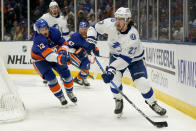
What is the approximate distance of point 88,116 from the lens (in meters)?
4.46

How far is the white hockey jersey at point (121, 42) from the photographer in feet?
13.0

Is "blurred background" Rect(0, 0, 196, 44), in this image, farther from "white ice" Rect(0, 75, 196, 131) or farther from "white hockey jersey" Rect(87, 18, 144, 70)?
"white hockey jersey" Rect(87, 18, 144, 70)

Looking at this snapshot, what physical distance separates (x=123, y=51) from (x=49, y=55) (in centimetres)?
92

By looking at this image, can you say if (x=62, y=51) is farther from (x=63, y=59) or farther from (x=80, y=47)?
(x=80, y=47)

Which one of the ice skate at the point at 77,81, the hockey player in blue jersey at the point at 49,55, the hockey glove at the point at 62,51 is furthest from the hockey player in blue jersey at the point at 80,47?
the hockey glove at the point at 62,51

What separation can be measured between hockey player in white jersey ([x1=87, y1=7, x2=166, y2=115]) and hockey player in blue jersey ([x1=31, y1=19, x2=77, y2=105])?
1.45 feet

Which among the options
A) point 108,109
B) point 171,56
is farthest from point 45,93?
point 171,56

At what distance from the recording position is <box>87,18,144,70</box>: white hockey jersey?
397cm

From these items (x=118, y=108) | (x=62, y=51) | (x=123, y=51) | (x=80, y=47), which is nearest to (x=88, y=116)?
(x=118, y=108)

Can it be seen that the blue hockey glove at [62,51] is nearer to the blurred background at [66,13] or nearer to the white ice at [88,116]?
the white ice at [88,116]

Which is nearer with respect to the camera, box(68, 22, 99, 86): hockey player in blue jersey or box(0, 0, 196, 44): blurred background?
box(68, 22, 99, 86): hockey player in blue jersey

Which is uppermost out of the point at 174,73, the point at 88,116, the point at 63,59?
the point at 63,59

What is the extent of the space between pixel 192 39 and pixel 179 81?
0.49m

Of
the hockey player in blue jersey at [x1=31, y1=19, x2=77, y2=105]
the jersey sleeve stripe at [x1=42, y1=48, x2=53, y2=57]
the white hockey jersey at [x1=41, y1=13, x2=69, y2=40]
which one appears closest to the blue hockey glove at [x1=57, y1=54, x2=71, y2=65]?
the hockey player in blue jersey at [x1=31, y1=19, x2=77, y2=105]
